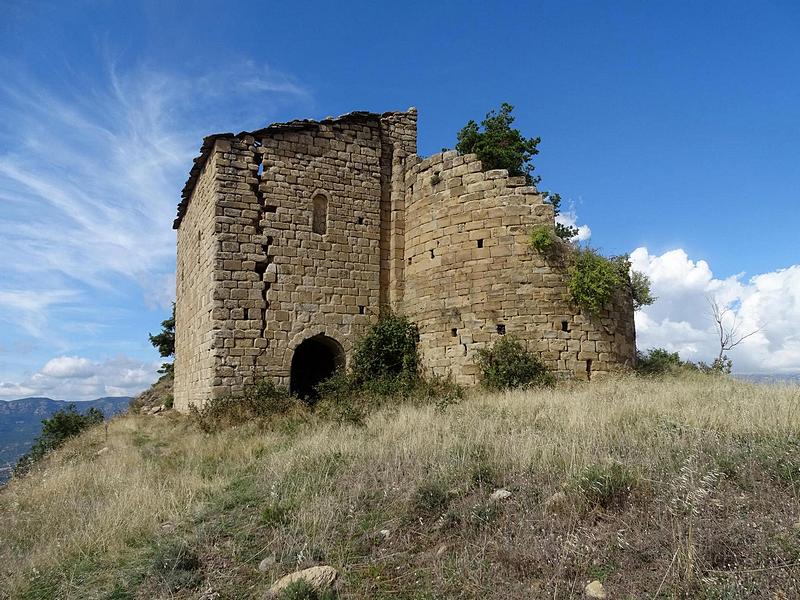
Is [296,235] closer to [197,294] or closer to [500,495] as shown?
[197,294]

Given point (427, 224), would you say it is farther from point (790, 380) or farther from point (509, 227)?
point (790, 380)

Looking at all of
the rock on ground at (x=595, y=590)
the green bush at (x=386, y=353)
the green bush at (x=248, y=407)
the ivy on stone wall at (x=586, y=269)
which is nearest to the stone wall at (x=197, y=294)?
the green bush at (x=248, y=407)

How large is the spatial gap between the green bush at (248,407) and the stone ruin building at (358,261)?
1.18 ft

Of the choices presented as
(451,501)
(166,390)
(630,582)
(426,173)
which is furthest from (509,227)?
(166,390)

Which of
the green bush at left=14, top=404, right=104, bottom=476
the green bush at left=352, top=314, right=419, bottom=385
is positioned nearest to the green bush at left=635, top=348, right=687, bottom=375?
the green bush at left=352, top=314, right=419, bottom=385

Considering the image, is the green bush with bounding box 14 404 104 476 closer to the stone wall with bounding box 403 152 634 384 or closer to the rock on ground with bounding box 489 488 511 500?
the stone wall with bounding box 403 152 634 384

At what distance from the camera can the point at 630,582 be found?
390 centimetres

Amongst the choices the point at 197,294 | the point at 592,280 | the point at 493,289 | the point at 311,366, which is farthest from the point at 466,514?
the point at 197,294

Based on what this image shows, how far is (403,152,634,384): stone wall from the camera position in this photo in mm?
12688

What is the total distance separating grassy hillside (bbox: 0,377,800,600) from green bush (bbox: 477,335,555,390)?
11.6ft

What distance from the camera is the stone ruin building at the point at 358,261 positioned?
12.9 meters

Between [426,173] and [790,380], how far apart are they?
9000 mm

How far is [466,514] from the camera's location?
5133 mm

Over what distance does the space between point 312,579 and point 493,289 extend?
9235 millimetres
